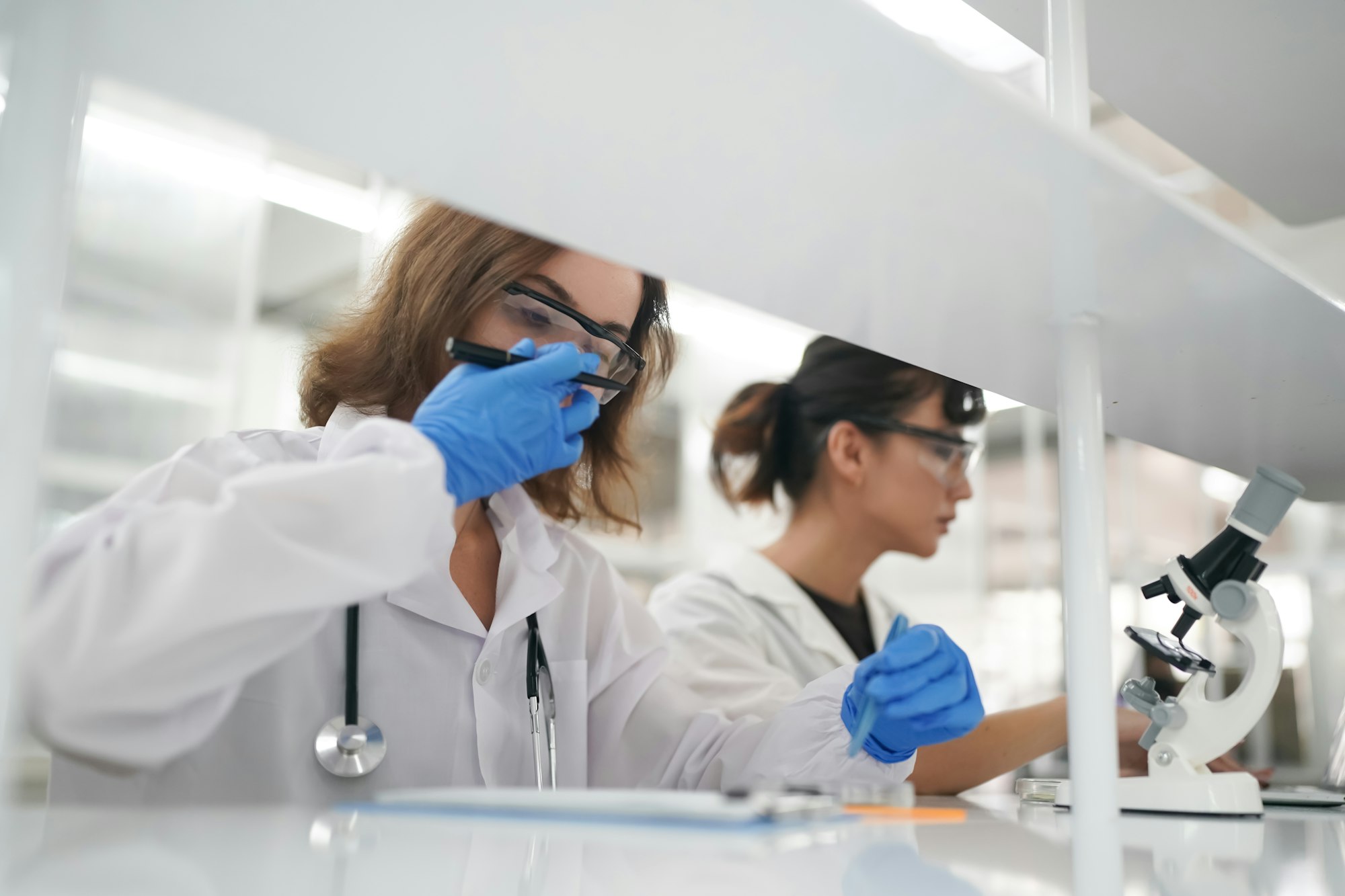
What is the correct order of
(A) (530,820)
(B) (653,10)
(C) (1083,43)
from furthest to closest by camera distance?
(C) (1083,43) < (A) (530,820) < (B) (653,10)

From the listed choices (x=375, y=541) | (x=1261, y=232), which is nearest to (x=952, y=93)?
(x=375, y=541)

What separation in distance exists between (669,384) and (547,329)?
3947 millimetres

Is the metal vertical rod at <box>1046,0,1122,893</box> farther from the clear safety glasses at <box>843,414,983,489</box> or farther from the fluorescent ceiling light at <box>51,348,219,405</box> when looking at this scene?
the fluorescent ceiling light at <box>51,348,219,405</box>

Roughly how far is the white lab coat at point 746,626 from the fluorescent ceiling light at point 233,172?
263cm

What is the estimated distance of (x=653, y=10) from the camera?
0.58 meters

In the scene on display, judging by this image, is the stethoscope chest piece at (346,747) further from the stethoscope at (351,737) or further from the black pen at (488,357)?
the black pen at (488,357)

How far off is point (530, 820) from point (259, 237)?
13.3ft

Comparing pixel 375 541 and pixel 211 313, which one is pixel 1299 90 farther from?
pixel 211 313

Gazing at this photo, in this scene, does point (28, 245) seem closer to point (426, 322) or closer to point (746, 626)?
point (426, 322)

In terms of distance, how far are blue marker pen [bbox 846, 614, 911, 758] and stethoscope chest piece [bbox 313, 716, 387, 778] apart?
2.00 feet

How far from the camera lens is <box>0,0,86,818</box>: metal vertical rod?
21.0 inches

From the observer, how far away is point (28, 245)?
548 mm

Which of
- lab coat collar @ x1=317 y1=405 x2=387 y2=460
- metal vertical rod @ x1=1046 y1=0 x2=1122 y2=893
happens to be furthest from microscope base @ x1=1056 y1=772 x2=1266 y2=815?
lab coat collar @ x1=317 y1=405 x2=387 y2=460

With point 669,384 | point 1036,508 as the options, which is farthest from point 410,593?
point 1036,508
